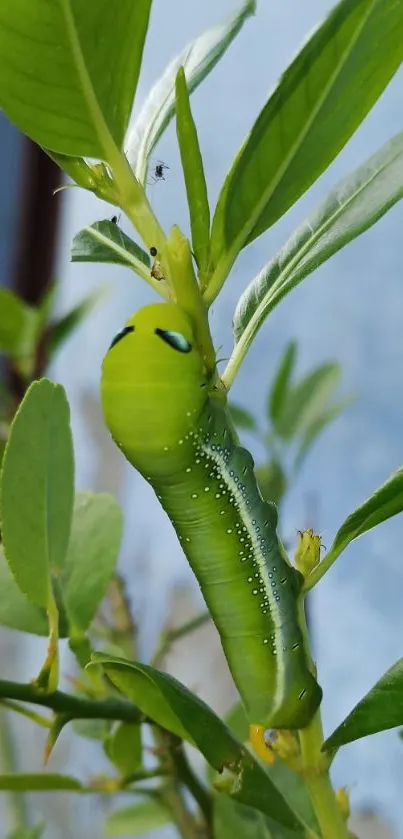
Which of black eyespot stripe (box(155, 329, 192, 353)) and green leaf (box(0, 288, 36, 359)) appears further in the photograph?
green leaf (box(0, 288, 36, 359))

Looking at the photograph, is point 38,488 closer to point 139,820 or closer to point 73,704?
point 73,704

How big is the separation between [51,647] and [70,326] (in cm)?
51

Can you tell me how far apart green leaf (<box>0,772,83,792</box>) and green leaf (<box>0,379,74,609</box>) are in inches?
4.0

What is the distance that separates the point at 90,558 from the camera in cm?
49

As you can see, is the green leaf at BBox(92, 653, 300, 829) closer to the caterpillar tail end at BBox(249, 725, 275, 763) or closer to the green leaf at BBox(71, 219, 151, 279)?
the caterpillar tail end at BBox(249, 725, 275, 763)

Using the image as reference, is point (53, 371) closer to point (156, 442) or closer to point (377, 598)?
point (377, 598)

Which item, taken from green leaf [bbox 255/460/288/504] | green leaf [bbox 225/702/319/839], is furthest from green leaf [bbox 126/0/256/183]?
green leaf [bbox 255/460/288/504]

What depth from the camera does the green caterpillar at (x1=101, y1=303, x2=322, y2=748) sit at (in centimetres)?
32

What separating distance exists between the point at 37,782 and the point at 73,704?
0.11m

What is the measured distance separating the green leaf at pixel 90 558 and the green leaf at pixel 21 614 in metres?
0.02

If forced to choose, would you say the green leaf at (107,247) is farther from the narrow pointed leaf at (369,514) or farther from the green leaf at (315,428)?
the green leaf at (315,428)

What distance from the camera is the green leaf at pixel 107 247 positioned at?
0.38 metres

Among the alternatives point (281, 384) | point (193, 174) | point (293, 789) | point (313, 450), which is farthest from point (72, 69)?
point (313, 450)

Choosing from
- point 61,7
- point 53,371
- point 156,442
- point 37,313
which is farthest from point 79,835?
point 61,7
